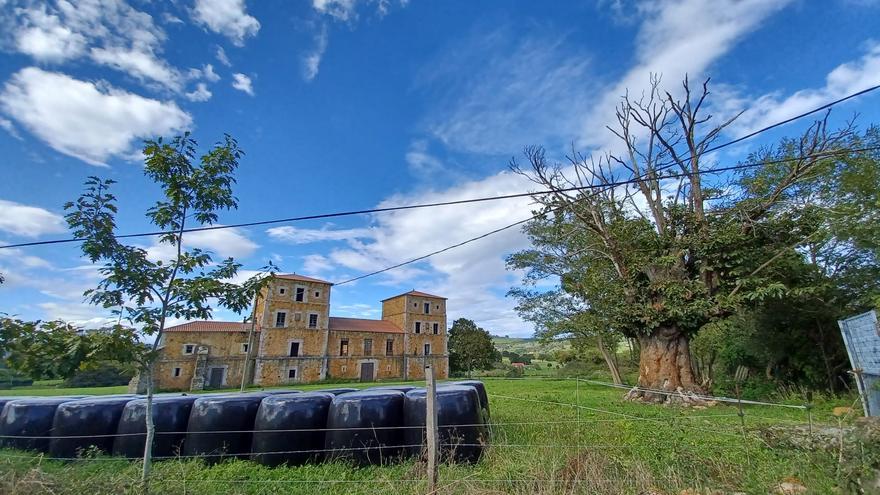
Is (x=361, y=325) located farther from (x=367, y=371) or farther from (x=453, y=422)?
(x=453, y=422)

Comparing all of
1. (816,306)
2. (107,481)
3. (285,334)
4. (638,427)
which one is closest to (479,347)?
(285,334)

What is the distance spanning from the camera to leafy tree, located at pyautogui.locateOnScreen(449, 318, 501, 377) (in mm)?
42562

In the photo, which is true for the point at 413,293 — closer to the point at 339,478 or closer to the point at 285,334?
the point at 285,334

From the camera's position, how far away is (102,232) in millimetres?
4074

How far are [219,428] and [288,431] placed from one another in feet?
3.76

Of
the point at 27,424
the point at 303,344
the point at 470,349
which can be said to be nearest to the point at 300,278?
the point at 303,344

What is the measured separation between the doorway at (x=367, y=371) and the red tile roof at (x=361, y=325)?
135 inches

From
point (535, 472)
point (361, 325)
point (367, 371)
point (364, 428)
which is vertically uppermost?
point (361, 325)

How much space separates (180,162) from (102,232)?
1.10 metres

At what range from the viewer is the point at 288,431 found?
5184mm

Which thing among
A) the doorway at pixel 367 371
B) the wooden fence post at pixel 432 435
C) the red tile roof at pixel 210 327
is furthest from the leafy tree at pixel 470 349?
the wooden fence post at pixel 432 435

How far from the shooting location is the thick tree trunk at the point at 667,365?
12156 millimetres

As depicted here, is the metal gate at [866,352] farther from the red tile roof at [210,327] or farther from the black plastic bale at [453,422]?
the red tile roof at [210,327]

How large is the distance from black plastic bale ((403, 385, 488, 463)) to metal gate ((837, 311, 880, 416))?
789 centimetres
